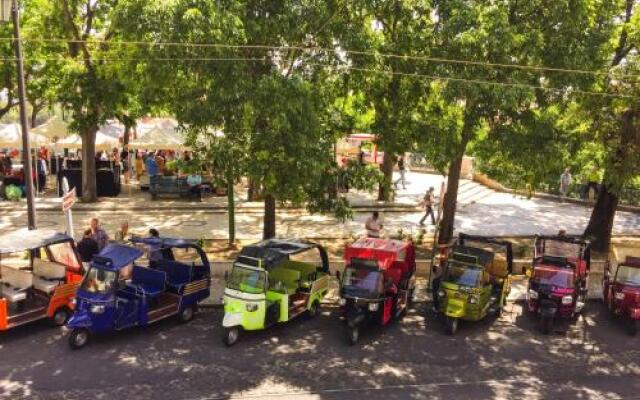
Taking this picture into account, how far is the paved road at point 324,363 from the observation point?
31.6 ft

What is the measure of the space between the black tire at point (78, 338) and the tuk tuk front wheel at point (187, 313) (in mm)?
2031

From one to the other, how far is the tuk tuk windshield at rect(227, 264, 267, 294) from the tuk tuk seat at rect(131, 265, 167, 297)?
164 cm

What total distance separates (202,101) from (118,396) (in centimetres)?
690

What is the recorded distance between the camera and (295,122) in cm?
1273

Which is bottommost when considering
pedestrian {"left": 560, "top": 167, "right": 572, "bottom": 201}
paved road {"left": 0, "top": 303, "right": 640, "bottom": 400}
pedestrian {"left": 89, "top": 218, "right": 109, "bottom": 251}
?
paved road {"left": 0, "top": 303, "right": 640, "bottom": 400}

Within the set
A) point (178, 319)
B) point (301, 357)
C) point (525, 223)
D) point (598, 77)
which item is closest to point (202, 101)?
point (178, 319)

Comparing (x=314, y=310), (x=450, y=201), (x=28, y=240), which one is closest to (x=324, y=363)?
(x=314, y=310)

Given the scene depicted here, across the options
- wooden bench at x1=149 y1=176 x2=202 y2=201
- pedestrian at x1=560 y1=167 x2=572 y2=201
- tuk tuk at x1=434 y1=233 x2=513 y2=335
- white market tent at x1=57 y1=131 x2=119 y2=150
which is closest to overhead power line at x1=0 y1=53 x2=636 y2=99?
tuk tuk at x1=434 y1=233 x2=513 y2=335

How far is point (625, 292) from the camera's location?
503 inches

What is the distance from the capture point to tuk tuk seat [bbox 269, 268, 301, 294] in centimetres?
1302

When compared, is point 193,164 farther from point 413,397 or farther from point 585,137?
point 585,137

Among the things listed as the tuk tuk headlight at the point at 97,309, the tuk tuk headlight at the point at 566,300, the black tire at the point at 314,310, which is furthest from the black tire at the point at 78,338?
the tuk tuk headlight at the point at 566,300

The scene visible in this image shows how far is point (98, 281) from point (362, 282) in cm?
531

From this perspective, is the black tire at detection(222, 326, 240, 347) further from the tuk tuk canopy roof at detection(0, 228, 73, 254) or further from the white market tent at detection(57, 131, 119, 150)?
the white market tent at detection(57, 131, 119, 150)
